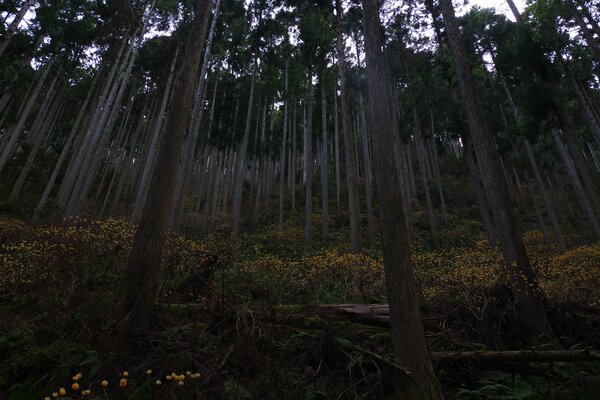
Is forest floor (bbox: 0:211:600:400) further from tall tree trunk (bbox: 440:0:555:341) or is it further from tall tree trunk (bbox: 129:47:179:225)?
tall tree trunk (bbox: 129:47:179:225)

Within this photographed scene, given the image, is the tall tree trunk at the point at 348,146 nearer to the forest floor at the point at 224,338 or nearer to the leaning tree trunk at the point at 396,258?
the forest floor at the point at 224,338

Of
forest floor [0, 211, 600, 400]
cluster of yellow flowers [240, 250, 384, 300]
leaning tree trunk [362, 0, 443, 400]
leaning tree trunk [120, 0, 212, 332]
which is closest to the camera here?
leaning tree trunk [362, 0, 443, 400]

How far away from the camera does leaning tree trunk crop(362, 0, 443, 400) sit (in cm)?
309

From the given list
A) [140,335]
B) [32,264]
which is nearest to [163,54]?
[32,264]

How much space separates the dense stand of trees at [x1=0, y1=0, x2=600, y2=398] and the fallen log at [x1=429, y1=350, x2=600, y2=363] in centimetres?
93

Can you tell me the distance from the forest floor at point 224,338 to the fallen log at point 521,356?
Result: 0.38 ft

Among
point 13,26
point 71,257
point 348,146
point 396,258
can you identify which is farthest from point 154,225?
point 13,26

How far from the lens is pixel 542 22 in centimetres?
1469

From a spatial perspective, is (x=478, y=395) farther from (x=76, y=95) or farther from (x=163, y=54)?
(x=76, y=95)

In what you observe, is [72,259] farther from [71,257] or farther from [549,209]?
[549,209]

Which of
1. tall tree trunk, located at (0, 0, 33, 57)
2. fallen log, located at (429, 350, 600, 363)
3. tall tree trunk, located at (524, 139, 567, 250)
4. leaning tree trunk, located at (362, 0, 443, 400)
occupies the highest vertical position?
tall tree trunk, located at (0, 0, 33, 57)

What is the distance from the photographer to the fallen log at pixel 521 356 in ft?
10.1

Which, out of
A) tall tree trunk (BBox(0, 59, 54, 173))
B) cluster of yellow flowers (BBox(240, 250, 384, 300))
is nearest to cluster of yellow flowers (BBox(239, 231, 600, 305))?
cluster of yellow flowers (BBox(240, 250, 384, 300))

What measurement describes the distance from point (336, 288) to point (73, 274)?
6.37 meters
